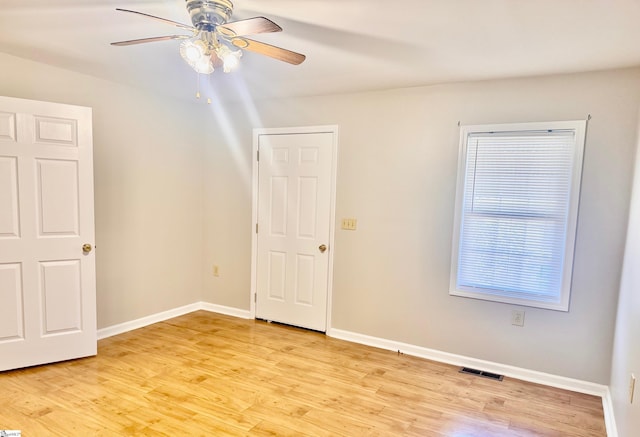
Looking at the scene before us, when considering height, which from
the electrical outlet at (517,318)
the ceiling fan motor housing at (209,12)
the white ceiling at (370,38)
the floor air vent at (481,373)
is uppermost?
the white ceiling at (370,38)

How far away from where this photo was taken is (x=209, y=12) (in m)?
1.86

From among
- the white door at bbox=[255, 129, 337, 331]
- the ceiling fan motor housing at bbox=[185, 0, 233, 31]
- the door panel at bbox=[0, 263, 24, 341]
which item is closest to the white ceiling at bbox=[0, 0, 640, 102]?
the ceiling fan motor housing at bbox=[185, 0, 233, 31]

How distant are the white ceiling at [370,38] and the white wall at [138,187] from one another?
0.80ft

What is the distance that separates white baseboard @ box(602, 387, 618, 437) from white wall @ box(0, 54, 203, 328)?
3910 mm

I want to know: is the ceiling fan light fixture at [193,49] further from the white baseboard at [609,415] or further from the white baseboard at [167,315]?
the white baseboard at [609,415]

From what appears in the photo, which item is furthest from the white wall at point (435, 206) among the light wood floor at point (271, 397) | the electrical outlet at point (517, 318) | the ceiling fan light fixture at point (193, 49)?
the ceiling fan light fixture at point (193, 49)

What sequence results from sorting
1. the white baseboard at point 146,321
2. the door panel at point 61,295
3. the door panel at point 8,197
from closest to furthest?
the door panel at point 8,197 < the door panel at point 61,295 < the white baseboard at point 146,321

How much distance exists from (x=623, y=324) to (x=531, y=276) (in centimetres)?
63

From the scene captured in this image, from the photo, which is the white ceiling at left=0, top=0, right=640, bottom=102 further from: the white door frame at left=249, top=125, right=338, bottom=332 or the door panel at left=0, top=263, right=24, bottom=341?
the door panel at left=0, top=263, right=24, bottom=341

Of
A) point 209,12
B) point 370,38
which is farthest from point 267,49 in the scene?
point 370,38

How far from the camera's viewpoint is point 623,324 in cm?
239

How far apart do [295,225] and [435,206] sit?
1425 millimetres

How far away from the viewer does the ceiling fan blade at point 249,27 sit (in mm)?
1698

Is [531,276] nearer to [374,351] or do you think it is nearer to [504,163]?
[504,163]
